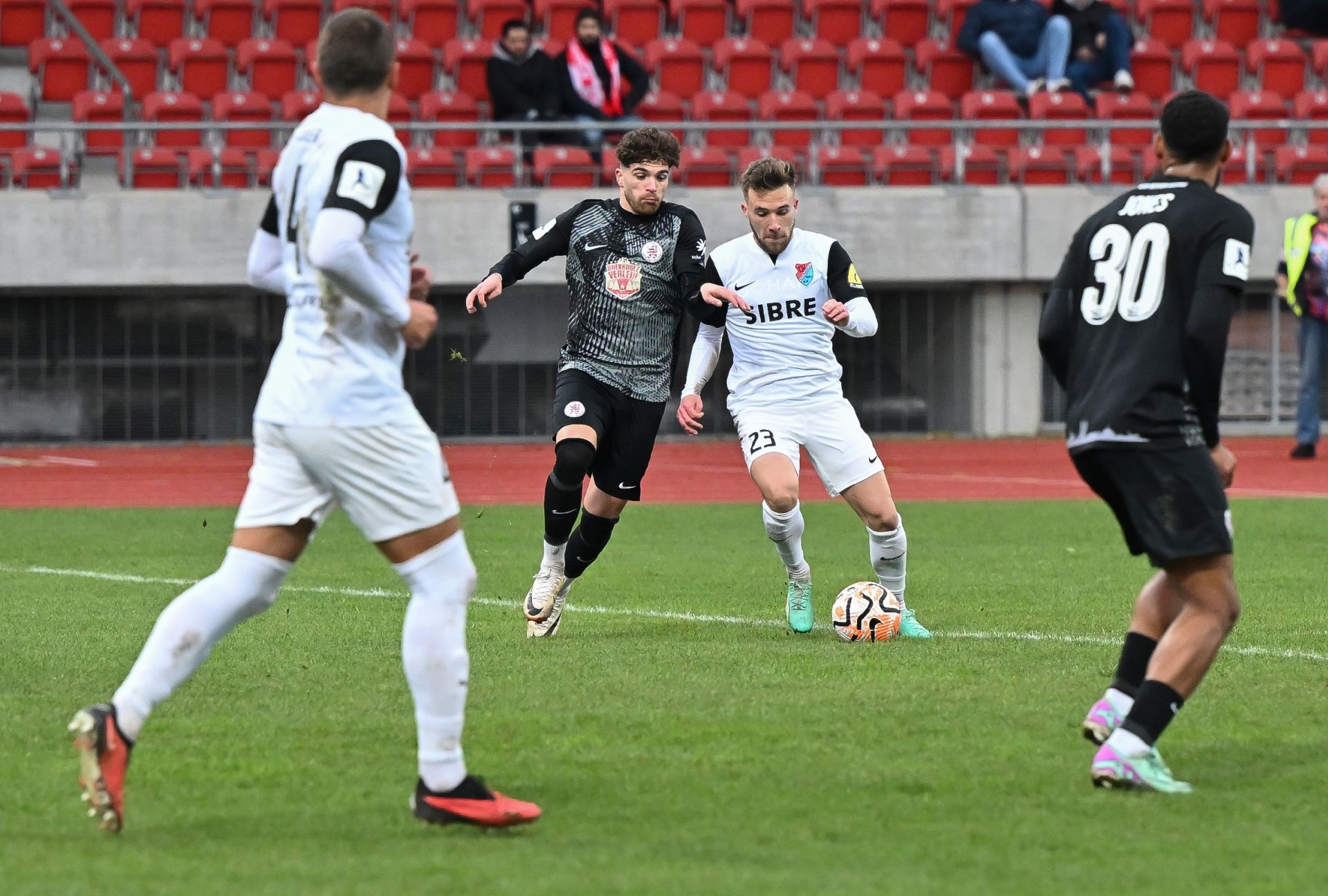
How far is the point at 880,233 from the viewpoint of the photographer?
23.1 metres

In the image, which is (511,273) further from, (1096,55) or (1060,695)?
(1096,55)

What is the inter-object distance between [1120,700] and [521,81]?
18006 mm

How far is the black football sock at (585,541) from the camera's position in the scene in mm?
8516

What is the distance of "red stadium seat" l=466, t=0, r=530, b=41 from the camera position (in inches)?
987

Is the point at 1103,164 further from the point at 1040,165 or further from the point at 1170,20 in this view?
the point at 1170,20

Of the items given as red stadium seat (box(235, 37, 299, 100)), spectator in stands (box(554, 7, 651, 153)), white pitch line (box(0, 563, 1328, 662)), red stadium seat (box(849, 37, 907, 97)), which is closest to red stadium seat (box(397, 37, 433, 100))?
red stadium seat (box(235, 37, 299, 100))

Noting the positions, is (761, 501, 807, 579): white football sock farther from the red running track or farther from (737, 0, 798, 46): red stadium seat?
(737, 0, 798, 46): red stadium seat

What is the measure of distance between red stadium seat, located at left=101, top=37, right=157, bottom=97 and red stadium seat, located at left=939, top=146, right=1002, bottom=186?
32.9ft

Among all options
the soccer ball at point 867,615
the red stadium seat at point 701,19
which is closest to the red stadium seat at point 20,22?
the red stadium seat at point 701,19

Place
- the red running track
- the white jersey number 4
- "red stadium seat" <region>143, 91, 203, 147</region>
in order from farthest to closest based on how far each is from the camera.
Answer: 1. "red stadium seat" <region>143, 91, 203, 147</region>
2. the red running track
3. the white jersey number 4

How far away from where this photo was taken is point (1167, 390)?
16.9 feet

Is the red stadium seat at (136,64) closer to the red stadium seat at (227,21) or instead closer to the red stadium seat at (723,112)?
the red stadium seat at (227,21)

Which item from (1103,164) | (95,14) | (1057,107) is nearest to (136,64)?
(95,14)

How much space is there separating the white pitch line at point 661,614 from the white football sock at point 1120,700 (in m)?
2.13
